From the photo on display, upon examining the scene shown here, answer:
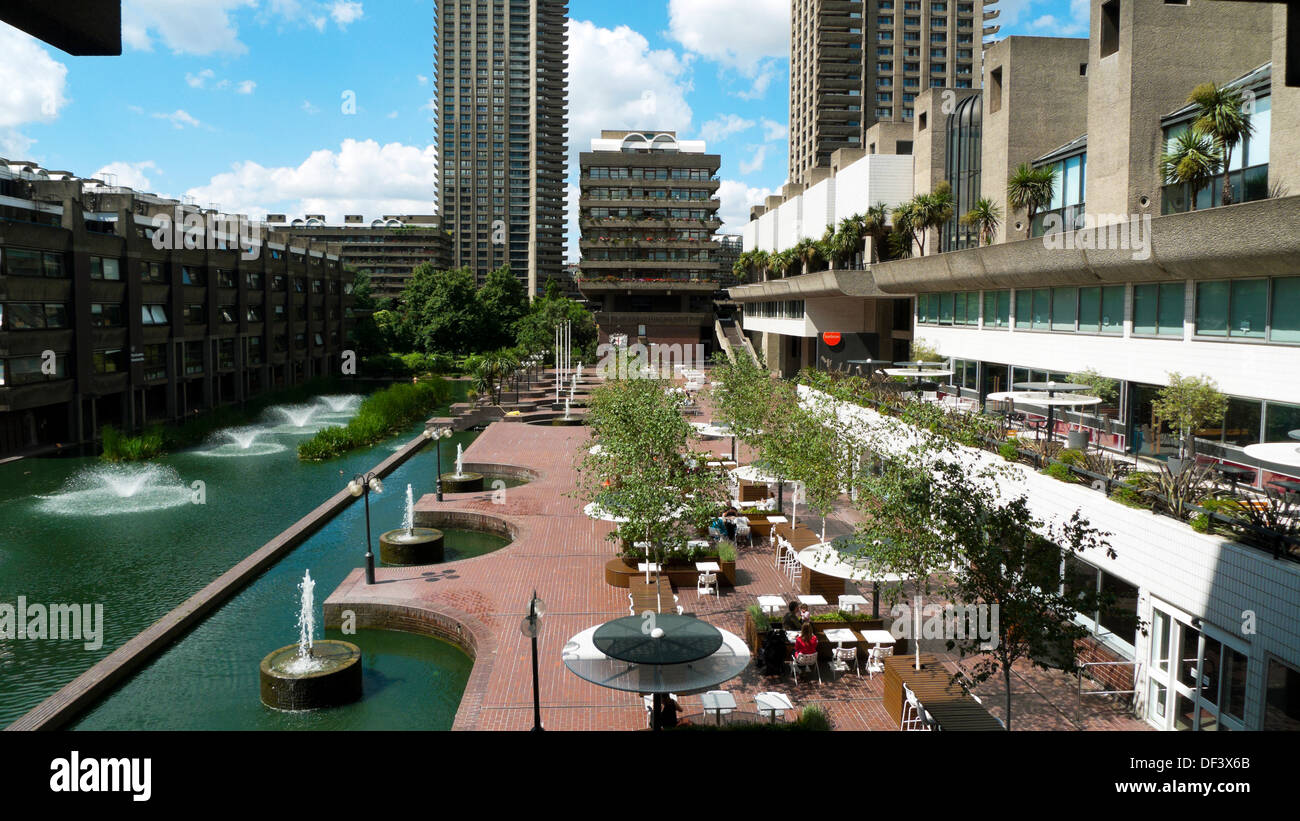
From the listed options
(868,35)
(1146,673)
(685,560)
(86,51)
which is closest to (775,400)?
(685,560)

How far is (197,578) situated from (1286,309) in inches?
936

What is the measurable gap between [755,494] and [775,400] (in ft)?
10.2

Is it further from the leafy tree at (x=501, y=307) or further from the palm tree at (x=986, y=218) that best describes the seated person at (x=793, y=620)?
the leafy tree at (x=501, y=307)

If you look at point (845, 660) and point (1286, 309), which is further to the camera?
point (1286, 309)

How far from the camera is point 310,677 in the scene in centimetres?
1479

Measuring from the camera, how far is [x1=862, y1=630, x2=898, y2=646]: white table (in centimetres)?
1570

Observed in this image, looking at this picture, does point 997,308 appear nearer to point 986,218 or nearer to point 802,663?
point 986,218

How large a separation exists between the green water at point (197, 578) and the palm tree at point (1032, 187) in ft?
62.9

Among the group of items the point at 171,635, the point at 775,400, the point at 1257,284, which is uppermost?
the point at 1257,284

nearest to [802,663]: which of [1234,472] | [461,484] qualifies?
[1234,472]

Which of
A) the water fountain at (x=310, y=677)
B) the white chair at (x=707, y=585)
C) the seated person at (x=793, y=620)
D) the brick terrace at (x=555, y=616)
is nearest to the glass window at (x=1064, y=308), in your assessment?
the brick terrace at (x=555, y=616)

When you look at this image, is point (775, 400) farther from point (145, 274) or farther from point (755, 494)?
point (145, 274)

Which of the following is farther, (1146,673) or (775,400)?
(775,400)

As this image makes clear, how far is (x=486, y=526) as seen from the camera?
26.9 m
